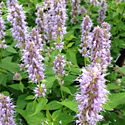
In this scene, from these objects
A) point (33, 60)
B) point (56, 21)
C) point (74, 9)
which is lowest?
point (33, 60)

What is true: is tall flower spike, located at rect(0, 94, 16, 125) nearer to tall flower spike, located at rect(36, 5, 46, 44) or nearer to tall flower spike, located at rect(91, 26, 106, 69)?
tall flower spike, located at rect(91, 26, 106, 69)

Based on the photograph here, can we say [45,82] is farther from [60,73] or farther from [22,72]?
[22,72]

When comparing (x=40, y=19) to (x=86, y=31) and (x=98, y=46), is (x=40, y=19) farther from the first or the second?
(x=98, y=46)

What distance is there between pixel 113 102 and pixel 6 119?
120 cm

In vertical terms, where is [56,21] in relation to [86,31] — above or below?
above

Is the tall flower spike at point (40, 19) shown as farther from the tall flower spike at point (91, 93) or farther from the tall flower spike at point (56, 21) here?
the tall flower spike at point (91, 93)

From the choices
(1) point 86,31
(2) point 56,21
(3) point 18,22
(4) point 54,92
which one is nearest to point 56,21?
(2) point 56,21

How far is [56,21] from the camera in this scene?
11.3ft

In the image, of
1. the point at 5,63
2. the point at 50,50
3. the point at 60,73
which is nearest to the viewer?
the point at 60,73

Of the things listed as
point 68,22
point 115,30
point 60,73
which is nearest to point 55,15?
point 60,73

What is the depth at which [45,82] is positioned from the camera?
2803 mm

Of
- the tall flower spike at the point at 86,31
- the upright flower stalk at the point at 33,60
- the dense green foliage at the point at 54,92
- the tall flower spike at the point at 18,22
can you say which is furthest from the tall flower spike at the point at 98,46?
the tall flower spike at the point at 18,22

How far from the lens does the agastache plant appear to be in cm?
334

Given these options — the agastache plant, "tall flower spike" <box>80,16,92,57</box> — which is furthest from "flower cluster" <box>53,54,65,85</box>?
the agastache plant
